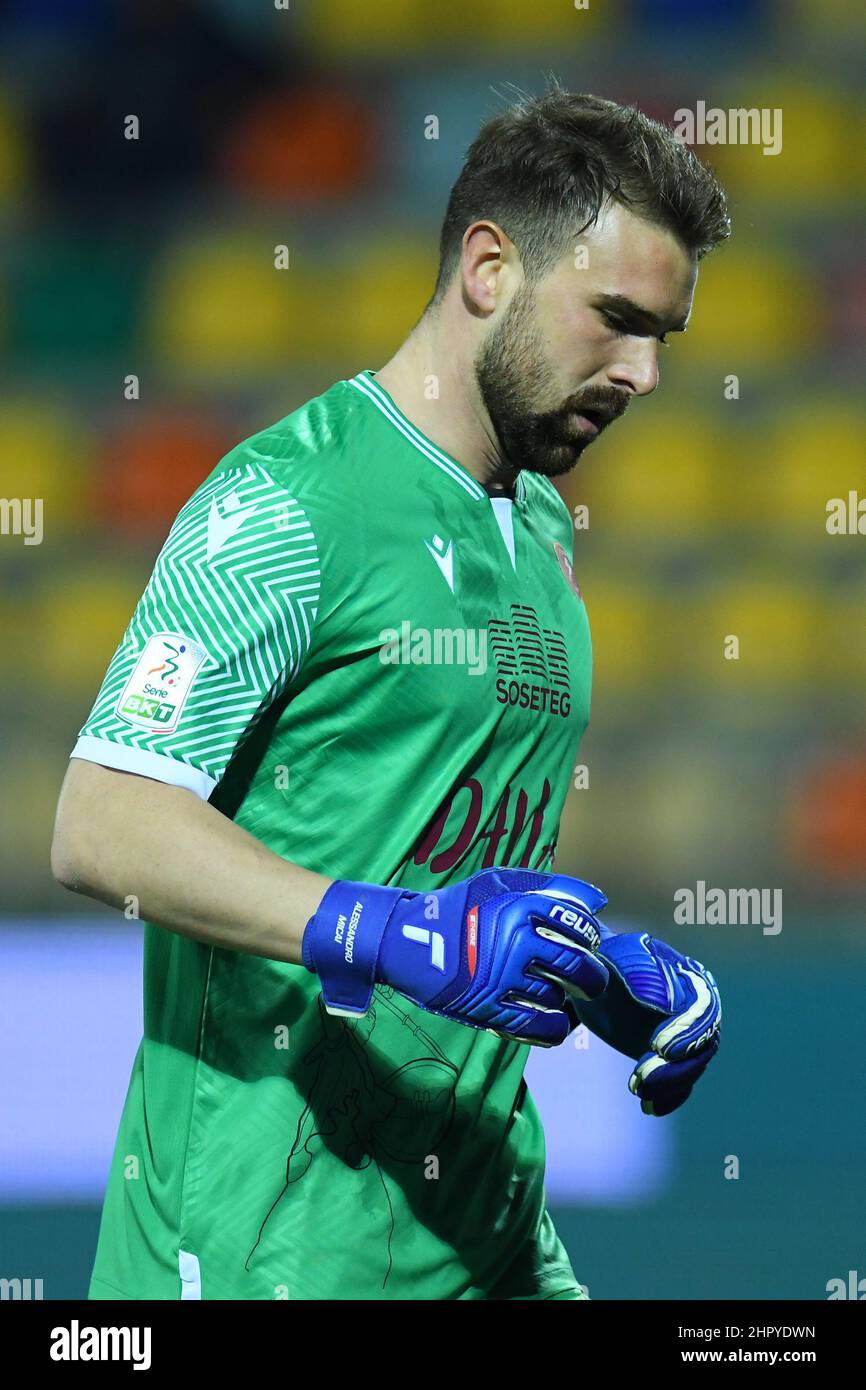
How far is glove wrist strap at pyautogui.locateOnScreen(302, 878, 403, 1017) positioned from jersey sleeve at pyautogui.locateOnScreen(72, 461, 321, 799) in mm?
138

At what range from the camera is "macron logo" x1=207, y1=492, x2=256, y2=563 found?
1296mm

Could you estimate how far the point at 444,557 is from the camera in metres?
1.44

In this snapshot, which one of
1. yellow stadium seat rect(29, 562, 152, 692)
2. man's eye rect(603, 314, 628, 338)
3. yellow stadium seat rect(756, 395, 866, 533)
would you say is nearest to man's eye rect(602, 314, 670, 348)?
man's eye rect(603, 314, 628, 338)

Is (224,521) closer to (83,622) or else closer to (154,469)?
(83,622)

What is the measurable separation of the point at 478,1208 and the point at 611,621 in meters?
2.96

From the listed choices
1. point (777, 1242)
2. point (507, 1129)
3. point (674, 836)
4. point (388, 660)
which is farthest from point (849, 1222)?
point (388, 660)

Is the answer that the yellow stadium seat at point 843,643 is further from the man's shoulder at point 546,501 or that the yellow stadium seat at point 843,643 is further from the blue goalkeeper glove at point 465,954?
the blue goalkeeper glove at point 465,954

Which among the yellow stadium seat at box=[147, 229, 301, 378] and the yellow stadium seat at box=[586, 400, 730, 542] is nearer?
the yellow stadium seat at box=[586, 400, 730, 542]

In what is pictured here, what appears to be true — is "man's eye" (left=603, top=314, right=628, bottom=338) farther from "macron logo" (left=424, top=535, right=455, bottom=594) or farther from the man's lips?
"macron logo" (left=424, top=535, right=455, bottom=594)

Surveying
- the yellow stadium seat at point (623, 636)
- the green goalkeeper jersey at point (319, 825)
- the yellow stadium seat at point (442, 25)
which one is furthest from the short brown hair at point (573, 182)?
the yellow stadium seat at point (442, 25)

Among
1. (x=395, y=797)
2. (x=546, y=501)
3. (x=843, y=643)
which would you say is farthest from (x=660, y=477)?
(x=395, y=797)

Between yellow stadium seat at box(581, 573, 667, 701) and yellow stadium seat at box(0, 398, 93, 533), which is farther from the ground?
yellow stadium seat at box(0, 398, 93, 533)

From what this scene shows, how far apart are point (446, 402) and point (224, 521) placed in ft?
0.99

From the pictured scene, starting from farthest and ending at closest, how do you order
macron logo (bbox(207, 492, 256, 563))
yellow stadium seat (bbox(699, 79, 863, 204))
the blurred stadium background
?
yellow stadium seat (bbox(699, 79, 863, 204)), the blurred stadium background, macron logo (bbox(207, 492, 256, 563))
